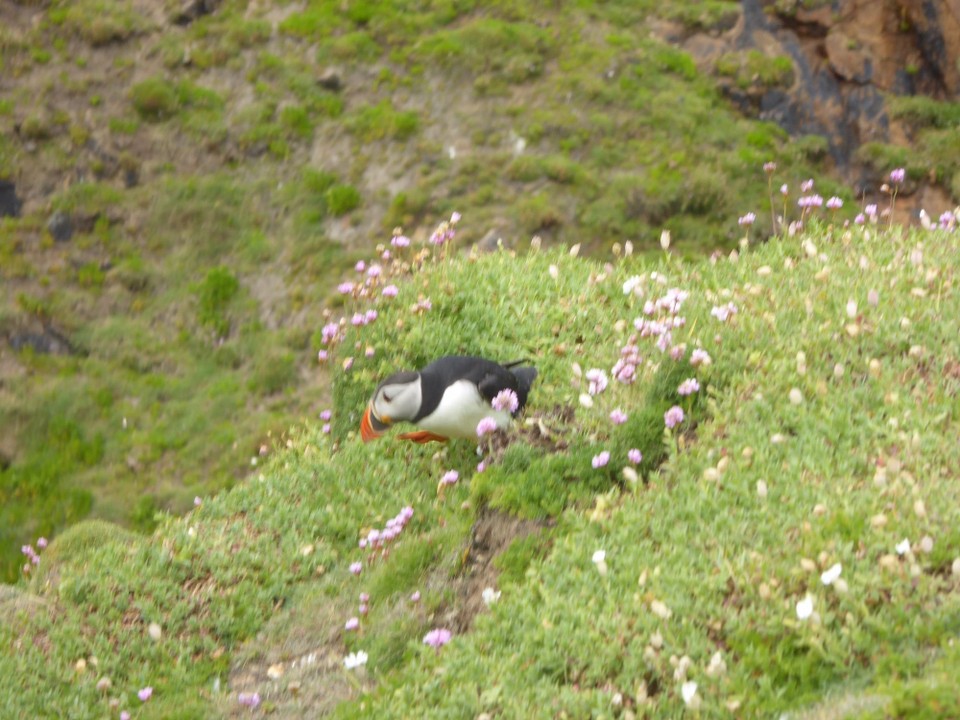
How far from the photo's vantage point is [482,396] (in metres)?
6.93

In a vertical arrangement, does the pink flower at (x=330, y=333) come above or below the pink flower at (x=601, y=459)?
below

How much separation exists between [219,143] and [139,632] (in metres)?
14.1

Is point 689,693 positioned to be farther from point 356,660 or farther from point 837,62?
point 837,62

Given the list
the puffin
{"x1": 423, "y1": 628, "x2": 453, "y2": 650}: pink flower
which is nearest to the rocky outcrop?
the puffin

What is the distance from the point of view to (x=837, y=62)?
1912 centimetres

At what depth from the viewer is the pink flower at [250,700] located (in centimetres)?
632

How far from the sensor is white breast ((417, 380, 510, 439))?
22.7 feet

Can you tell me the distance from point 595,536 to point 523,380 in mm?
1853

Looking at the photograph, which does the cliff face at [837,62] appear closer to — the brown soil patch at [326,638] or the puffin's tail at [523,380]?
the puffin's tail at [523,380]

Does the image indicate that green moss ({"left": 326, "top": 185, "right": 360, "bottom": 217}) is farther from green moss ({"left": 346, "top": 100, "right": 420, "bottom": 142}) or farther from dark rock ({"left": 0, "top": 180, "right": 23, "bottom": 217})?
dark rock ({"left": 0, "top": 180, "right": 23, "bottom": 217})

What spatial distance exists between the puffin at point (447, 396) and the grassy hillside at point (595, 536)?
29 cm

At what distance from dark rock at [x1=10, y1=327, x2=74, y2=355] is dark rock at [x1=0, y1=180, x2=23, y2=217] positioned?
8.66 feet

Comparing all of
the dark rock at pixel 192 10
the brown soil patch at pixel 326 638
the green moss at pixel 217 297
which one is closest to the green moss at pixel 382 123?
the green moss at pixel 217 297

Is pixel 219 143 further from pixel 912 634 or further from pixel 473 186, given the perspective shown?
pixel 912 634
